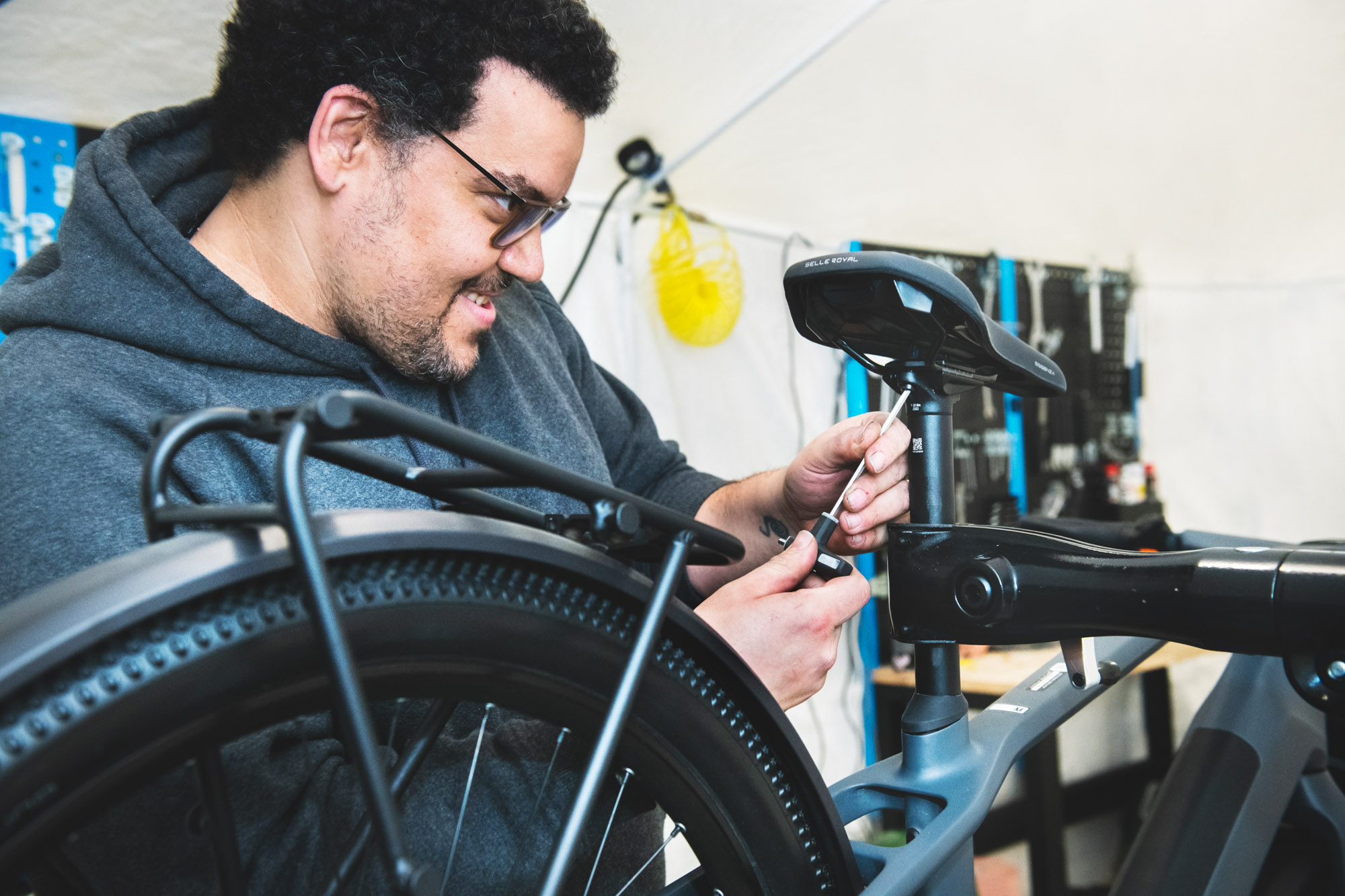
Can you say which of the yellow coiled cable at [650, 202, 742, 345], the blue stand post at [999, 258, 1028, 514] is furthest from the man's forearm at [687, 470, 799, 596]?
the blue stand post at [999, 258, 1028, 514]

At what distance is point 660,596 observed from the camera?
443 mm

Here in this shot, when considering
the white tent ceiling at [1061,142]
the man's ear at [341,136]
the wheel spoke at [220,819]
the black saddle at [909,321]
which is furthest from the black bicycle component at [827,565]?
the white tent ceiling at [1061,142]

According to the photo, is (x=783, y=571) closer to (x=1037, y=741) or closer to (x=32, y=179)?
(x=1037, y=741)

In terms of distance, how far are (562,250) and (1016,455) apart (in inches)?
62.6

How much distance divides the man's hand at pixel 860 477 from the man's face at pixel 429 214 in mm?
415

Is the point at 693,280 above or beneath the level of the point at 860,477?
above

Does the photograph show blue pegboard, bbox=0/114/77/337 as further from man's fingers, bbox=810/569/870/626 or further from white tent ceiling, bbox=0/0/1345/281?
man's fingers, bbox=810/569/870/626

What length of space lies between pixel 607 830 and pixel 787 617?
0.22 m

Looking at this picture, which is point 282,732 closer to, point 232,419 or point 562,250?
point 232,419

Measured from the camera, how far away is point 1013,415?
8.85ft

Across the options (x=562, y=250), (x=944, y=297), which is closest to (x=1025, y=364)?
(x=944, y=297)

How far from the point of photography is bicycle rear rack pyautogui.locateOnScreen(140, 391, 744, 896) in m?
0.30

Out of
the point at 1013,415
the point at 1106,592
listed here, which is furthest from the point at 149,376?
the point at 1013,415

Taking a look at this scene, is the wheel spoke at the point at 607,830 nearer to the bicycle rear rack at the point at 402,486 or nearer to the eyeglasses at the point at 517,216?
the bicycle rear rack at the point at 402,486
